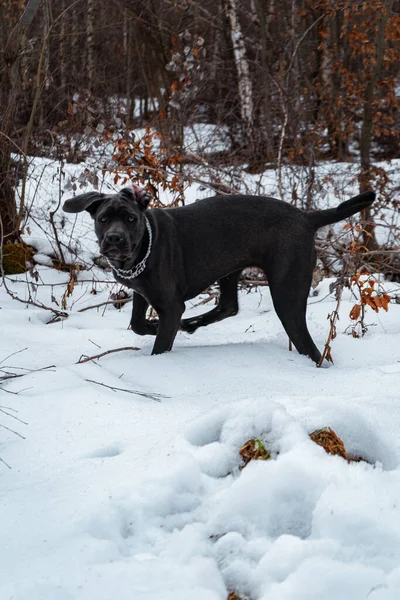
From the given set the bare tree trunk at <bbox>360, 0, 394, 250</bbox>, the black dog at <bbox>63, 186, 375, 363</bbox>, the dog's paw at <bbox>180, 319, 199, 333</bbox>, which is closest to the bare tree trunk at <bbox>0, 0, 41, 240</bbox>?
the dog's paw at <bbox>180, 319, 199, 333</bbox>

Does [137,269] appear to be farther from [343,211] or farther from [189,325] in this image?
[343,211]

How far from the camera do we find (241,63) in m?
15.1

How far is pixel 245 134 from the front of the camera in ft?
43.2

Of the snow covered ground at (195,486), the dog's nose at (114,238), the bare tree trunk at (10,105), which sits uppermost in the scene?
the bare tree trunk at (10,105)

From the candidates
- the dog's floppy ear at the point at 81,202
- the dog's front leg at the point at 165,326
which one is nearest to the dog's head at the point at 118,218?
the dog's floppy ear at the point at 81,202

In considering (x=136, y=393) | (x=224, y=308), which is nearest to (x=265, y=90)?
(x=224, y=308)

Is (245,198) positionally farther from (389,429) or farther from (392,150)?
Answer: (392,150)

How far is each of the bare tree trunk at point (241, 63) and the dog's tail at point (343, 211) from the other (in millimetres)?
10253

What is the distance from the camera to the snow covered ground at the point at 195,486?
1.91m

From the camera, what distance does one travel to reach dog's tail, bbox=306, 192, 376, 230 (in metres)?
4.22

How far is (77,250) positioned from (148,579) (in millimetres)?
6176

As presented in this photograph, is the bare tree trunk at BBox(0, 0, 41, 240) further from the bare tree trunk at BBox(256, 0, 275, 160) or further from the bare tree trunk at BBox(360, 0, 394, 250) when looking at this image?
the bare tree trunk at BBox(256, 0, 275, 160)

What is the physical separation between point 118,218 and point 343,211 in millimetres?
1463

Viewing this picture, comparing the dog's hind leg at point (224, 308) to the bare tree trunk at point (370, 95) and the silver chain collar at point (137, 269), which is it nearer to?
the silver chain collar at point (137, 269)
